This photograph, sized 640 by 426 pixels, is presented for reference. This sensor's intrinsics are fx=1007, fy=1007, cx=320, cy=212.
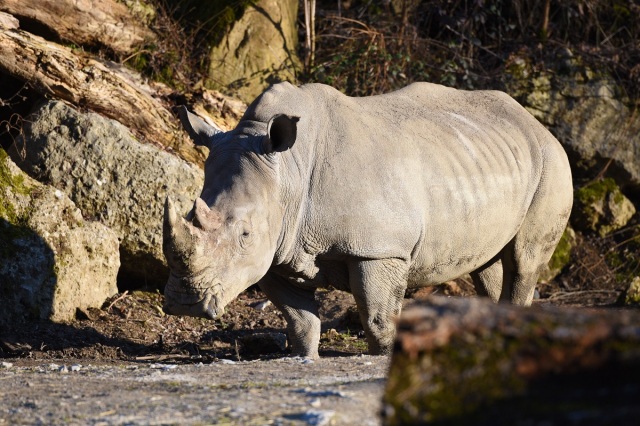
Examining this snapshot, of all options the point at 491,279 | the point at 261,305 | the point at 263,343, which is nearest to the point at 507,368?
the point at 263,343

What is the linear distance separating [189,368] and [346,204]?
1538mm

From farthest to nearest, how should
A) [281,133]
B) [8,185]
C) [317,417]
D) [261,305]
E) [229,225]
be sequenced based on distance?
[261,305] → [8,185] → [281,133] → [229,225] → [317,417]

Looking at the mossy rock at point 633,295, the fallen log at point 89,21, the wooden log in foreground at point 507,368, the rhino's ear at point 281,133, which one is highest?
the fallen log at point 89,21

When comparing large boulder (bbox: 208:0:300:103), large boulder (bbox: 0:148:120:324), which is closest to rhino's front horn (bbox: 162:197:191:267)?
large boulder (bbox: 0:148:120:324)

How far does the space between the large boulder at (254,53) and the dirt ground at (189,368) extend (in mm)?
2345

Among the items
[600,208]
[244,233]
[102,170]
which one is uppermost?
[102,170]

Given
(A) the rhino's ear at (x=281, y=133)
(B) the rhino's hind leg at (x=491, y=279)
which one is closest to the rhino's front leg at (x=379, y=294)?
(A) the rhino's ear at (x=281, y=133)

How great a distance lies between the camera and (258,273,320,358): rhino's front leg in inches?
279

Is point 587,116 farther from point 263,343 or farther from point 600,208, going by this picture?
point 263,343

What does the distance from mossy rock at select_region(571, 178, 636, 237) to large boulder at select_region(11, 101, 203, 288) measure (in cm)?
490

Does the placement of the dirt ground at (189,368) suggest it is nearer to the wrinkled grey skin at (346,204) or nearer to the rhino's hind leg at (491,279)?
the wrinkled grey skin at (346,204)

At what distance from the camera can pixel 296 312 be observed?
23.2 feet

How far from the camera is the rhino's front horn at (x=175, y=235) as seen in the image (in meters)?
5.69

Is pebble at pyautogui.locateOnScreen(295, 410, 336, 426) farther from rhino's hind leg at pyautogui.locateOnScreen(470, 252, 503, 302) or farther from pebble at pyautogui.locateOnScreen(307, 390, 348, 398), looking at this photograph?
rhino's hind leg at pyautogui.locateOnScreen(470, 252, 503, 302)
